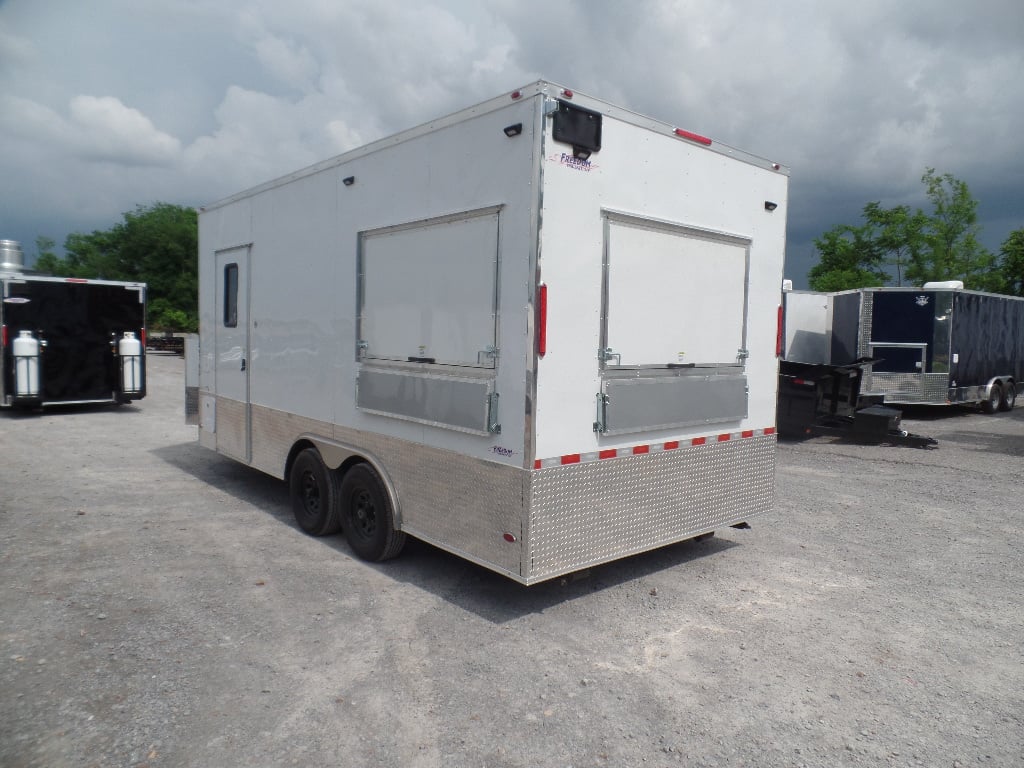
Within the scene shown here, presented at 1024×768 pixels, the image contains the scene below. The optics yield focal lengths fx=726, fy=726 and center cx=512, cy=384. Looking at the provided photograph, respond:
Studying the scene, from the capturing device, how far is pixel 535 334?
3859mm

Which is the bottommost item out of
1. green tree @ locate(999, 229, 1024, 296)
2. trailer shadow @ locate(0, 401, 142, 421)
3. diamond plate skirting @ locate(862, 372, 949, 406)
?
trailer shadow @ locate(0, 401, 142, 421)

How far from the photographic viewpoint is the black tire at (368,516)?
5.03 metres

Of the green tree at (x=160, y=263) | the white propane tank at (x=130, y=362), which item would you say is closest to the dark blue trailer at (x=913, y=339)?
the white propane tank at (x=130, y=362)

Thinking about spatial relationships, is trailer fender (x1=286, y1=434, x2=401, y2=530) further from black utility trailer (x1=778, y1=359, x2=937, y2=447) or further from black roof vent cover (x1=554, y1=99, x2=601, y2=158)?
black utility trailer (x1=778, y1=359, x2=937, y2=447)

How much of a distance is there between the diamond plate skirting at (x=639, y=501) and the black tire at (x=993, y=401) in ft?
40.7

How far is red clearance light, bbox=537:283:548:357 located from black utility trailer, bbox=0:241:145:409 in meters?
11.8

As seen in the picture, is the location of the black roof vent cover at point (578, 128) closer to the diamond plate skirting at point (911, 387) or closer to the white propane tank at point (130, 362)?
the diamond plate skirting at point (911, 387)

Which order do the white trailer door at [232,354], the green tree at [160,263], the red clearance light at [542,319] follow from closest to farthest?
the red clearance light at [542,319], the white trailer door at [232,354], the green tree at [160,263]

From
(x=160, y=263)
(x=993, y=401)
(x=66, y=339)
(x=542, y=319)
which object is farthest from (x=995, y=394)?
(x=160, y=263)

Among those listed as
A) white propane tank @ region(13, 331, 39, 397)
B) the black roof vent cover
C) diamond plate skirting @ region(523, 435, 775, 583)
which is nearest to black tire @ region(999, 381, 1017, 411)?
diamond plate skirting @ region(523, 435, 775, 583)

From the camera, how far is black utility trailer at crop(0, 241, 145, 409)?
40.2 feet

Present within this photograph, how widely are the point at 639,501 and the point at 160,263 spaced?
46.8 m

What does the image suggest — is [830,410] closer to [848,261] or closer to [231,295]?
[231,295]

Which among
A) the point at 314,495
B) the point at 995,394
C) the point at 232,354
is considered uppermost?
the point at 232,354
